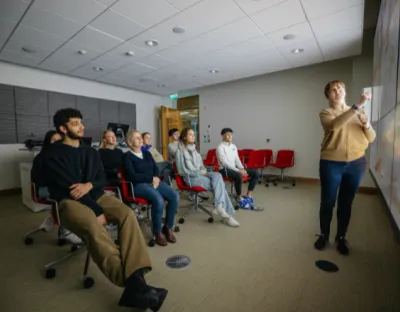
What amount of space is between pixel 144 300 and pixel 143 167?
1455 mm

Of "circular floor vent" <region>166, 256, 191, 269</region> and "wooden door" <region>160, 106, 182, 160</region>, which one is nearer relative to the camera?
"circular floor vent" <region>166, 256, 191, 269</region>

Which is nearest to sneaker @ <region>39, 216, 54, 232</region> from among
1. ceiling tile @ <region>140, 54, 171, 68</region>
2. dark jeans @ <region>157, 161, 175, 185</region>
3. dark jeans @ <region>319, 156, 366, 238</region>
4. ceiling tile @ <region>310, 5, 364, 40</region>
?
dark jeans @ <region>157, 161, 175, 185</region>

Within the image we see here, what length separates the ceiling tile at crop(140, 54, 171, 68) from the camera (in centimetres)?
414

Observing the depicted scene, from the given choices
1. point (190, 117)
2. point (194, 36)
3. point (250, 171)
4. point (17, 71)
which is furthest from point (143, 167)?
point (190, 117)

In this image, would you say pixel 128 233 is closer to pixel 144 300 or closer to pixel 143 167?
pixel 144 300

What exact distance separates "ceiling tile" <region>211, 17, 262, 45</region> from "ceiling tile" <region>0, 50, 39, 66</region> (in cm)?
372

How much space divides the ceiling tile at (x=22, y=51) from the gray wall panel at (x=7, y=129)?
1.48 metres

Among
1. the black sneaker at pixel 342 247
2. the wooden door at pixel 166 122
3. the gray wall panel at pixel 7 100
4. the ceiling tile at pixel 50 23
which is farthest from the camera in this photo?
the wooden door at pixel 166 122

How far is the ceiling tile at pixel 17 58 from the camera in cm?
393

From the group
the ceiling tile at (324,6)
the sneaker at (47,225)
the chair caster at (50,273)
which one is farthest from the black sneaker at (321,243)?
the sneaker at (47,225)

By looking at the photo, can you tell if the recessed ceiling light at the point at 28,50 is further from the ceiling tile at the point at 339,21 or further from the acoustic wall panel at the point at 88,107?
the ceiling tile at the point at 339,21

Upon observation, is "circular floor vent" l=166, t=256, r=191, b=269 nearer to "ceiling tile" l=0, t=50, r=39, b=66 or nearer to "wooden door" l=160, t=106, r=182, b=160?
"ceiling tile" l=0, t=50, r=39, b=66

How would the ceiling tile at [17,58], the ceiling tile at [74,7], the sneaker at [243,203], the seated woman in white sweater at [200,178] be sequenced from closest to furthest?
the ceiling tile at [74,7] → the seated woman in white sweater at [200,178] → the sneaker at [243,203] → the ceiling tile at [17,58]

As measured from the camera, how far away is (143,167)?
249cm
